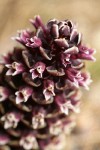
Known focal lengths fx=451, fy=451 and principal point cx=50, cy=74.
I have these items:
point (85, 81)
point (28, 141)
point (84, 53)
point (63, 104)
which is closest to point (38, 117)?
point (63, 104)

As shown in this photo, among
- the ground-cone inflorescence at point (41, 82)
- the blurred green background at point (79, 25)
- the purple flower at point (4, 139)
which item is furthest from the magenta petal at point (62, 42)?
the blurred green background at point (79, 25)

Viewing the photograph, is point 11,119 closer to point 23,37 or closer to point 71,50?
point 23,37

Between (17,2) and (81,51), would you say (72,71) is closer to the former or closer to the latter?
(81,51)

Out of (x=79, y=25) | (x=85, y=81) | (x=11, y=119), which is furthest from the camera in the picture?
(x=79, y=25)

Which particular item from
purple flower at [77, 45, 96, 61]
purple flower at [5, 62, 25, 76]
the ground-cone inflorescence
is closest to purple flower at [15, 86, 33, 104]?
the ground-cone inflorescence

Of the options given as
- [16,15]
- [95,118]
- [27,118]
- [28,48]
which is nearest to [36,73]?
[28,48]

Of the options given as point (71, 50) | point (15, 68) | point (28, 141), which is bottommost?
point (28, 141)

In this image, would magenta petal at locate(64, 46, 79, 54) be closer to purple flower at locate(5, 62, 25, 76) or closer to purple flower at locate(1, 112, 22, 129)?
purple flower at locate(5, 62, 25, 76)
